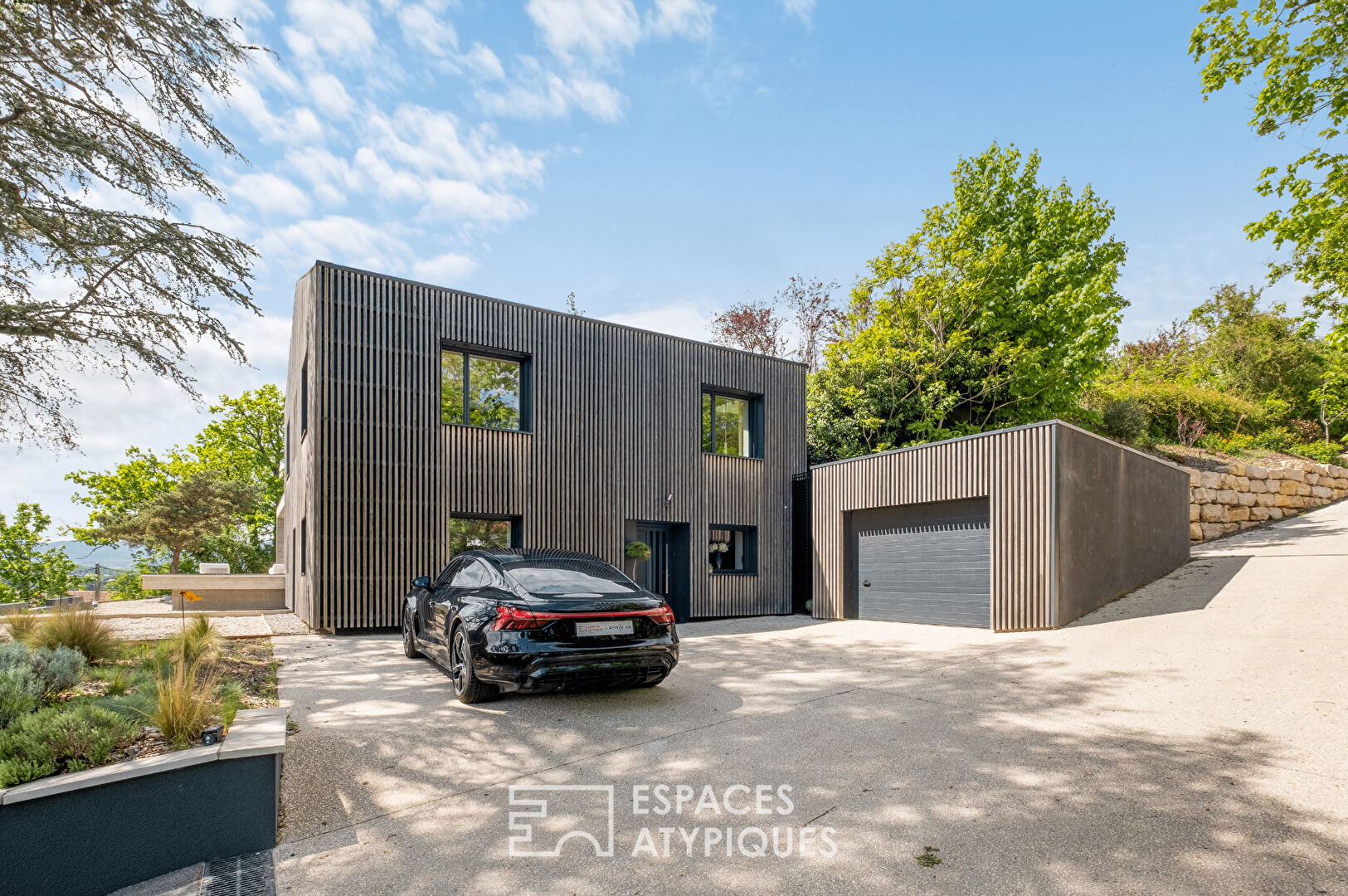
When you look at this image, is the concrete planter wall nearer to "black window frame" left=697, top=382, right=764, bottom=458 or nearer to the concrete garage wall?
the concrete garage wall

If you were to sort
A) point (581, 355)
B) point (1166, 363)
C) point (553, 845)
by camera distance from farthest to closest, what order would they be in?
point (1166, 363) < point (581, 355) < point (553, 845)

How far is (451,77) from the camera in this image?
834 centimetres

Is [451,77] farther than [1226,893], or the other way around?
[451,77]

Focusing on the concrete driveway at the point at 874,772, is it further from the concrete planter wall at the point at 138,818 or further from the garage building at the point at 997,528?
the garage building at the point at 997,528

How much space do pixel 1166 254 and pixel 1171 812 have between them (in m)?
21.3

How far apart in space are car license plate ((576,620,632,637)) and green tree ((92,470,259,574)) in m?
29.1

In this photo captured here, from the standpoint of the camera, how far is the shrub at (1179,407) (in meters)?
20.6

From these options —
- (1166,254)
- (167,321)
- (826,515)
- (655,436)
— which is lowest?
(826,515)

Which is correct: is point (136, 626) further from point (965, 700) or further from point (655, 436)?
point (965, 700)

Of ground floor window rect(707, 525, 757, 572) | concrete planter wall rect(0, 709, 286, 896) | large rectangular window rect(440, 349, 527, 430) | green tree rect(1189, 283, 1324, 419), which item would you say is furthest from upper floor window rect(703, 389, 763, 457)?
green tree rect(1189, 283, 1324, 419)

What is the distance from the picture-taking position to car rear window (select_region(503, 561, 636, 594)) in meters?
6.38

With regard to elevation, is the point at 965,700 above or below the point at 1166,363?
below

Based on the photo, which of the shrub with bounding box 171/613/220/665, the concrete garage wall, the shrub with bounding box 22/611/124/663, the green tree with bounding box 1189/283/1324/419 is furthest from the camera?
the green tree with bounding box 1189/283/1324/419

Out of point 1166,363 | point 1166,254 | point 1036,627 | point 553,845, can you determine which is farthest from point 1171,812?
point 1166,363
